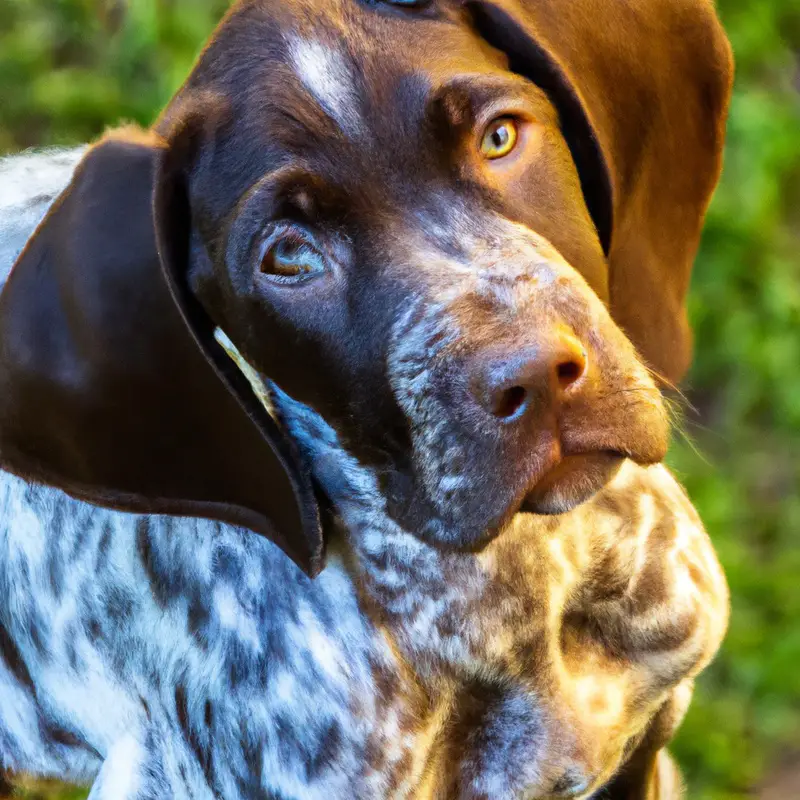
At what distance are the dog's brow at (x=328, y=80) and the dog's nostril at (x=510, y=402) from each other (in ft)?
1.71

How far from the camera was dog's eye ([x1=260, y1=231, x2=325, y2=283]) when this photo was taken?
2145 mm

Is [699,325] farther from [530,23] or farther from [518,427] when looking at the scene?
[518,427]

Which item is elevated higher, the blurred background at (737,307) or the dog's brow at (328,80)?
the dog's brow at (328,80)

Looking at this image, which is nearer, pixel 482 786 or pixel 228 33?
pixel 228 33

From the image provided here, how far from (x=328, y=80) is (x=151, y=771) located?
1.60 meters

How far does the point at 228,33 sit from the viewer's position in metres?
2.26

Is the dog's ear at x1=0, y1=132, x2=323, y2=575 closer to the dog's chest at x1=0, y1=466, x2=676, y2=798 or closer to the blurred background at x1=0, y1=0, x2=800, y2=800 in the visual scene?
the dog's chest at x1=0, y1=466, x2=676, y2=798

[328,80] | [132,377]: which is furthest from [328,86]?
[132,377]

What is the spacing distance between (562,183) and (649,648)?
1.06m

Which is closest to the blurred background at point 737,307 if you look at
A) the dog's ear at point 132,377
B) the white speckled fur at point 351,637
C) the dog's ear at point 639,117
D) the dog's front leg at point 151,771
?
the dog's front leg at point 151,771

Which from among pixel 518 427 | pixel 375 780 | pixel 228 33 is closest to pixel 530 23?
pixel 228 33

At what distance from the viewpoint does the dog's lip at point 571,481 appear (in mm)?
2117

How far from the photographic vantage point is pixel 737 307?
14.7 feet

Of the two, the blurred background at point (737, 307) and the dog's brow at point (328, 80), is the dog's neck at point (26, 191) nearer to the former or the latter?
the dog's brow at point (328, 80)
